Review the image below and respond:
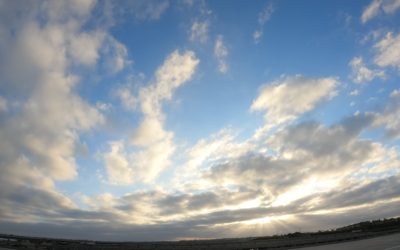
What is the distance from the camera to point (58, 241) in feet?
109

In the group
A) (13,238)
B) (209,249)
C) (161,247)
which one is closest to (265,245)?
(209,249)

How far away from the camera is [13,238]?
34.9 m

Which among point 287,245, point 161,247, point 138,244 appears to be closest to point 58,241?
point 138,244

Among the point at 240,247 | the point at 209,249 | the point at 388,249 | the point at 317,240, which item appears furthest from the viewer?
the point at 317,240

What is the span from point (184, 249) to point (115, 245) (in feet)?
22.1

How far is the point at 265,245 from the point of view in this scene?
35375 mm

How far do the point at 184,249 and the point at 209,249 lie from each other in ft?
7.33

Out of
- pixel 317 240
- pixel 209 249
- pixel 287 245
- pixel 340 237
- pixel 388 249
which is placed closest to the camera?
pixel 388 249

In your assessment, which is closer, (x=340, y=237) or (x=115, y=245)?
(x=115, y=245)

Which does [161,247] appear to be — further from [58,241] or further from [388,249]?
[388,249]

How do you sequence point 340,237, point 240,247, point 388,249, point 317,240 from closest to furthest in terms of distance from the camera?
point 388,249, point 240,247, point 317,240, point 340,237

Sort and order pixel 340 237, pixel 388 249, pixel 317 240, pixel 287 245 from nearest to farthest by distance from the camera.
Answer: pixel 388 249 < pixel 287 245 < pixel 317 240 < pixel 340 237

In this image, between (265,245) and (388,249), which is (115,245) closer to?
(265,245)

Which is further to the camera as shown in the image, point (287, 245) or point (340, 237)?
point (340, 237)
